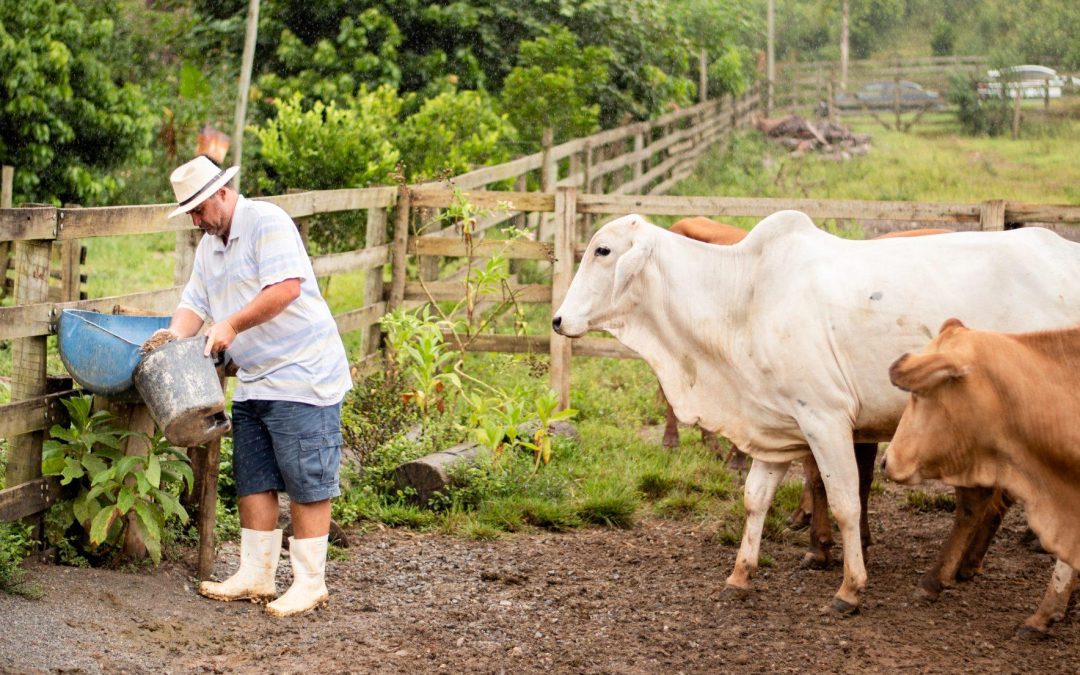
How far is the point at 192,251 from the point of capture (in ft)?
21.2

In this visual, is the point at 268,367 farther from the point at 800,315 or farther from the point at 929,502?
the point at 929,502

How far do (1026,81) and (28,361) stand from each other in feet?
48.6

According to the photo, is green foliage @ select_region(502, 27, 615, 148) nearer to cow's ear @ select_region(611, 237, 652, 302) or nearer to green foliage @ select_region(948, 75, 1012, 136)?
green foliage @ select_region(948, 75, 1012, 136)

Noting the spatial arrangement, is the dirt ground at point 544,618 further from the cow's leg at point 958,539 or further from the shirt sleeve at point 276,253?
the shirt sleeve at point 276,253

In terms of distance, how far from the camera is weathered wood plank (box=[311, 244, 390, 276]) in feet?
26.4

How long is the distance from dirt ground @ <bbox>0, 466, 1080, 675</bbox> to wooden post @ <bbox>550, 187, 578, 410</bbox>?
249 cm

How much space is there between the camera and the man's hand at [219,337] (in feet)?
16.3

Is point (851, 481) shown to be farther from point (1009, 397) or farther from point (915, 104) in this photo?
point (915, 104)

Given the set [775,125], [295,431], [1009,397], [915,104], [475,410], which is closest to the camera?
[1009,397]

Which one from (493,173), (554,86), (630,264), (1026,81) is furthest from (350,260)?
(1026,81)

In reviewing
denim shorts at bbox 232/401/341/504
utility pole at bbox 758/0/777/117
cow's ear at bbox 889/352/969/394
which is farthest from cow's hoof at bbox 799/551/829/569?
utility pole at bbox 758/0/777/117

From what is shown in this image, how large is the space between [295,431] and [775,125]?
1911 cm

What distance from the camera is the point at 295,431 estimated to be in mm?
5344

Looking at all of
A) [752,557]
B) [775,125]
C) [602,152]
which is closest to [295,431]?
[752,557]
